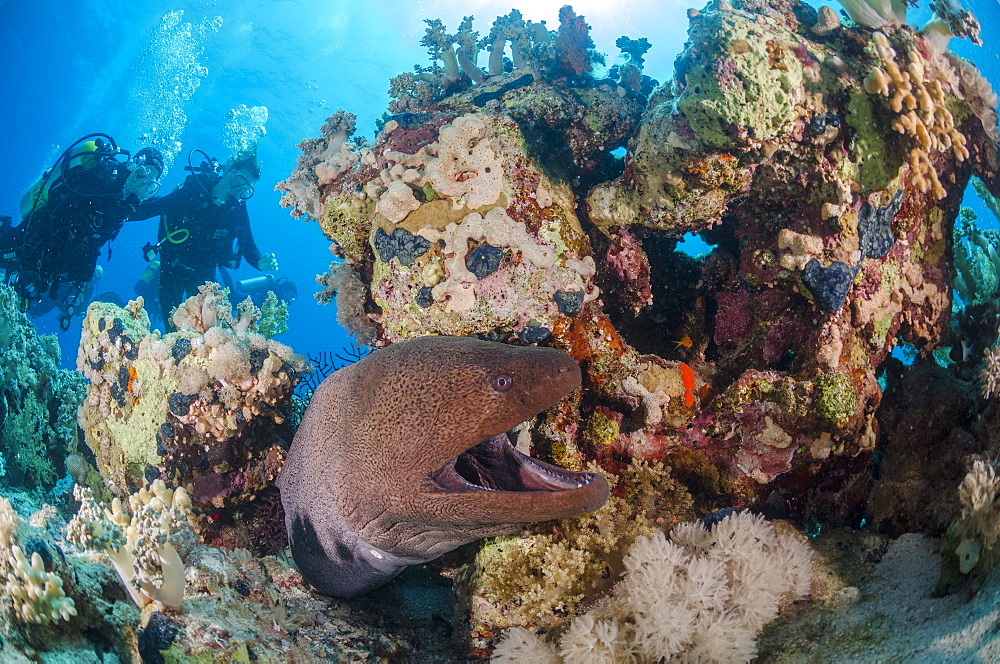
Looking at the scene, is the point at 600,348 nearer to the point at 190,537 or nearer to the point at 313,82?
the point at 190,537

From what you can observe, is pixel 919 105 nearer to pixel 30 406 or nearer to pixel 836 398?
pixel 836 398

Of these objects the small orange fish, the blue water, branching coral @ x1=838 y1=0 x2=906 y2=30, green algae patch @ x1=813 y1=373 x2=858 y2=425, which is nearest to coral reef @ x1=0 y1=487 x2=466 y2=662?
the small orange fish

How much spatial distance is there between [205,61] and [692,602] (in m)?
61.5

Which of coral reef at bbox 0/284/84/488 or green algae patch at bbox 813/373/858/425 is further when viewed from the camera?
coral reef at bbox 0/284/84/488

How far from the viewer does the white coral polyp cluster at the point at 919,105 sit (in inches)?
122

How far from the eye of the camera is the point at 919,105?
10.3 ft

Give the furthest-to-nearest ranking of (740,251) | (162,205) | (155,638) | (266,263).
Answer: (266,263), (162,205), (740,251), (155,638)

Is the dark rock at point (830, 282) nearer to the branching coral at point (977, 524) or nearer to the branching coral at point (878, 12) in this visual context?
the branching coral at point (977, 524)

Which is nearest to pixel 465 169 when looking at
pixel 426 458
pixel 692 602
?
pixel 426 458

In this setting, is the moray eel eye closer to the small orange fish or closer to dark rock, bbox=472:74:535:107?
the small orange fish

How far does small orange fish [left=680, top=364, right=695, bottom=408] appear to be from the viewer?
3498 mm

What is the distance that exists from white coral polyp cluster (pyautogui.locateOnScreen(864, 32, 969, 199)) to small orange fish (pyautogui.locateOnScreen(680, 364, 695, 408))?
196 cm

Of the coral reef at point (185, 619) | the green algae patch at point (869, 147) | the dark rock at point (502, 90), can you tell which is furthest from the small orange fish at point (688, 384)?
the dark rock at point (502, 90)

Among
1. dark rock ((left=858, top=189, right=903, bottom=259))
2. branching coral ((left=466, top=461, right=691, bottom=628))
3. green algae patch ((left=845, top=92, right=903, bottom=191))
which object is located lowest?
branching coral ((left=466, top=461, right=691, bottom=628))
